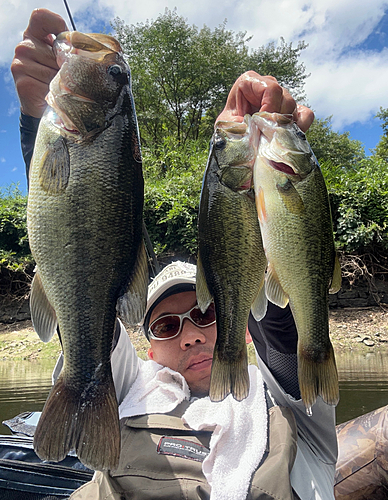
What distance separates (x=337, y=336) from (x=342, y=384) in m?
2.53

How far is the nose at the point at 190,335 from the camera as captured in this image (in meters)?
2.26

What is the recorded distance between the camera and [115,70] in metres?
1.24

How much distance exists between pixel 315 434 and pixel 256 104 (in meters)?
1.70

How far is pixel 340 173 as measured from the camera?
10453 millimetres

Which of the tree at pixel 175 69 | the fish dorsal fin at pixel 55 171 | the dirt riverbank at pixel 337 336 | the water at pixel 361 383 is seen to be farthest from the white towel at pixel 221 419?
the tree at pixel 175 69

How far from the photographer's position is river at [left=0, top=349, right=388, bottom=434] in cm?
520

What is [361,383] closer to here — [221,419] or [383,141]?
[221,419]

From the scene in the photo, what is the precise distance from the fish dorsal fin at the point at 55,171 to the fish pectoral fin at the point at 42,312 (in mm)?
294

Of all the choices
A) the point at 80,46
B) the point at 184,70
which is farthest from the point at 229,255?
the point at 184,70

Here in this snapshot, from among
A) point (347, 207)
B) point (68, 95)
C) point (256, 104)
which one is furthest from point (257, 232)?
point (347, 207)

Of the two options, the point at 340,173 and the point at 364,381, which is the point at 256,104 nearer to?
the point at 364,381

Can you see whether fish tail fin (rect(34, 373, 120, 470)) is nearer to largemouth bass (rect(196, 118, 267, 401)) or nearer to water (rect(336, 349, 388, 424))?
largemouth bass (rect(196, 118, 267, 401))

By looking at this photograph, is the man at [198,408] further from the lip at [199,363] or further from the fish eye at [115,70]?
the fish eye at [115,70]

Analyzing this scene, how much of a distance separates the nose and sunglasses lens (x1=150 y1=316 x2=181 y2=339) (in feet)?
0.15
